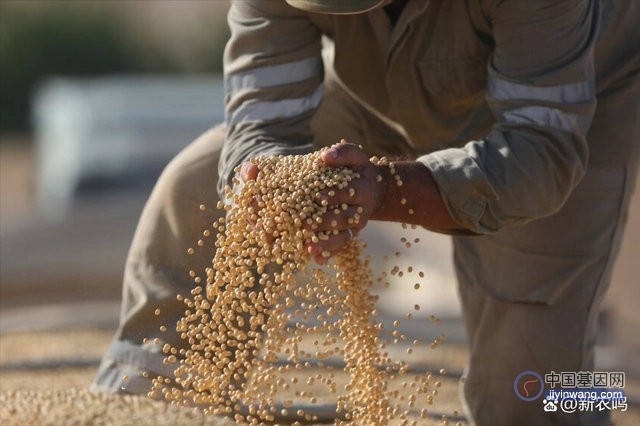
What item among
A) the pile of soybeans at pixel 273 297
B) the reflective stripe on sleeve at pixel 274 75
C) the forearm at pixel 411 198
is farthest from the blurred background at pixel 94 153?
the forearm at pixel 411 198

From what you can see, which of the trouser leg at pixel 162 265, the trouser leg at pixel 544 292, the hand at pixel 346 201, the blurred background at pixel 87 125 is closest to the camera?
the hand at pixel 346 201

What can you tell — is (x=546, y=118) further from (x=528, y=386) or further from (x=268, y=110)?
(x=528, y=386)

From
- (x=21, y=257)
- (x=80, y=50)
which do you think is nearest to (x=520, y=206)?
(x=21, y=257)

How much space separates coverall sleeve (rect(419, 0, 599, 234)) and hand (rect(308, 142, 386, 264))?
0.21 metres

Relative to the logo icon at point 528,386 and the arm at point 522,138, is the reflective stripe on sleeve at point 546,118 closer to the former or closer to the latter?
the arm at point 522,138

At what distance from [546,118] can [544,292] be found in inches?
28.1

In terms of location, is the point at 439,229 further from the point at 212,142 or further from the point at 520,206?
the point at 212,142

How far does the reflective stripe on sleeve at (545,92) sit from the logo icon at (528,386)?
94 centimetres

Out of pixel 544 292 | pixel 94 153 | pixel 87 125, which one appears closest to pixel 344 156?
pixel 544 292

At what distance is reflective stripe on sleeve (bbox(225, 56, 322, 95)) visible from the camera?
304 cm

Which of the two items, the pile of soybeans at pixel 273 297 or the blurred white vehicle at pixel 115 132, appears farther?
the blurred white vehicle at pixel 115 132

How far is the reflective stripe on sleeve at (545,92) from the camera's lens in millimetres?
2855

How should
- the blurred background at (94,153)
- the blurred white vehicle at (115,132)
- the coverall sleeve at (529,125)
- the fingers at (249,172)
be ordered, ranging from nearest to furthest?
the fingers at (249,172)
the coverall sleeve at (529,125)
the blurred background at (94,153)
the blurred white vehicle at (115,132)

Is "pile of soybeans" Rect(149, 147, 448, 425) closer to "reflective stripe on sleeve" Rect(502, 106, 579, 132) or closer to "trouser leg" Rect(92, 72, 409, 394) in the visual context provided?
"trouser leg" Rect(92, 72, 409, 394)
